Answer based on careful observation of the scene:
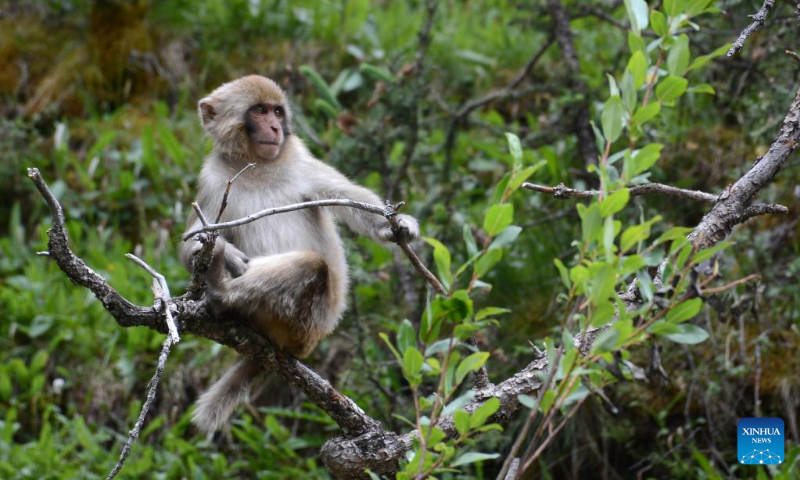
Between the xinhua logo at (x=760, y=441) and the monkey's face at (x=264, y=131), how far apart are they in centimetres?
297

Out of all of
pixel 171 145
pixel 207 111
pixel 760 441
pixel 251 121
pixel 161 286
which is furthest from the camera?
pixel 171 145

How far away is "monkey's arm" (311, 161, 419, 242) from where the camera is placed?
163 inches

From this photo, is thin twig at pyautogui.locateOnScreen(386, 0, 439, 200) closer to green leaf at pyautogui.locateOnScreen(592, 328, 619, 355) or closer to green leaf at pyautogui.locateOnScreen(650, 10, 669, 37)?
green leaf at pyautogui.locateOnScreen(650, 10, 669, 37)

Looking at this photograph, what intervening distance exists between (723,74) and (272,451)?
14.5ft

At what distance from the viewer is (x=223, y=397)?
4.09 m

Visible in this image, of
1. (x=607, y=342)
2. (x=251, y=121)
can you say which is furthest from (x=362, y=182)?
(x=607, y=342)

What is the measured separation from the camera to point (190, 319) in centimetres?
350

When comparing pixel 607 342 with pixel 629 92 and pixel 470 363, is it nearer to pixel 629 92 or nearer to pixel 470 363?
pixel 470 363

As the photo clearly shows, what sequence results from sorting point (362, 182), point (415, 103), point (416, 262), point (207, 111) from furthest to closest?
point (362, 182) → point (415, 103) → point (207, 111) → point (416, 262)

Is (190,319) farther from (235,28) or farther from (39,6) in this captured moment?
(39,6)

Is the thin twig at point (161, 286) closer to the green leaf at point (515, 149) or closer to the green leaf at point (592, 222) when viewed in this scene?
the green leaf at point (515, 149)

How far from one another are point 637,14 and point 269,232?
96.2 inches

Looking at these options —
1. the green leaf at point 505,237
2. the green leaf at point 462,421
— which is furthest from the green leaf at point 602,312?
the green leaf at point 462,421

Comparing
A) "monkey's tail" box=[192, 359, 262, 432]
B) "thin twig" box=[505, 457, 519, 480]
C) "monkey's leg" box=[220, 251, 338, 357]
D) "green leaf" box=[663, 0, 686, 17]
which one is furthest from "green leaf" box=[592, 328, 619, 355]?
"monkey's tail" box=[192, 359, 262, 432]
